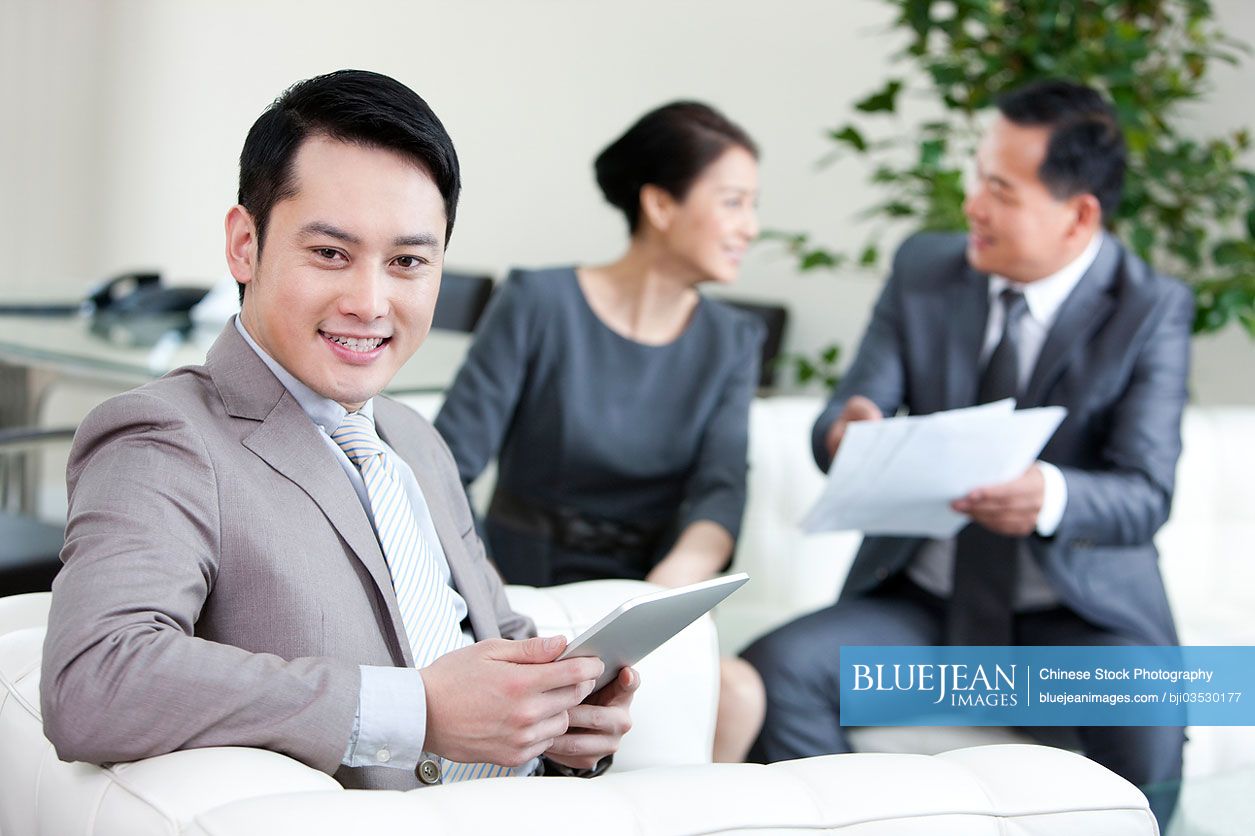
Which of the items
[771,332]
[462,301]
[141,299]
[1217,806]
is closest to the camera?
[1217,806]

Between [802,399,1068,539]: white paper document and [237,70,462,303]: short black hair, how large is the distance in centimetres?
85

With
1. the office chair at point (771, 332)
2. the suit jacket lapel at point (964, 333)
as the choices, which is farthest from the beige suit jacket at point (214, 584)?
the office chair at point (771, 332)

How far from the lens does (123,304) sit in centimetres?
377

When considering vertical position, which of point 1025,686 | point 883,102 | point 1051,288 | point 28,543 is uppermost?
point 883,102

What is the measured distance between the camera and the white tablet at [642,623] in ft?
3.46

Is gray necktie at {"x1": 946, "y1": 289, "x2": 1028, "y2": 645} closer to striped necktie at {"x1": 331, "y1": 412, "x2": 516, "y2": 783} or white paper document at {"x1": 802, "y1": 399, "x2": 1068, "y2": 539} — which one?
white paper document at {"x1": 802, "y1": 399, "x2": 1068, "y2": 539}

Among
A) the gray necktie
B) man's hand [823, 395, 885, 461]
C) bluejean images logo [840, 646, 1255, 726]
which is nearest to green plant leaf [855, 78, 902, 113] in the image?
man's hand [823, 395, 885, 461]

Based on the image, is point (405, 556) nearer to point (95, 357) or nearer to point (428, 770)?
point (428, 770)

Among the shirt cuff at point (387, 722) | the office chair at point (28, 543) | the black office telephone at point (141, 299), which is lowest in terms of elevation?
the office chair at point (28, 543)

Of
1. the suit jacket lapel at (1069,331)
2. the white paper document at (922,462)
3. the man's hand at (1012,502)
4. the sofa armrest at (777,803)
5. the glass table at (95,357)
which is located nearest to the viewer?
the sofa armrest at (777,803)

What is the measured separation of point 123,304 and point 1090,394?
2766 millimetres

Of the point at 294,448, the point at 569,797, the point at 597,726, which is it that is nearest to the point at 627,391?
the point at 597,726

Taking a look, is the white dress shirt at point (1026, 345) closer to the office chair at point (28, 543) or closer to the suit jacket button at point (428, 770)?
the suit jacket button at point (428, 770)

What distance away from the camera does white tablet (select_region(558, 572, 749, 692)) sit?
3.46ft
